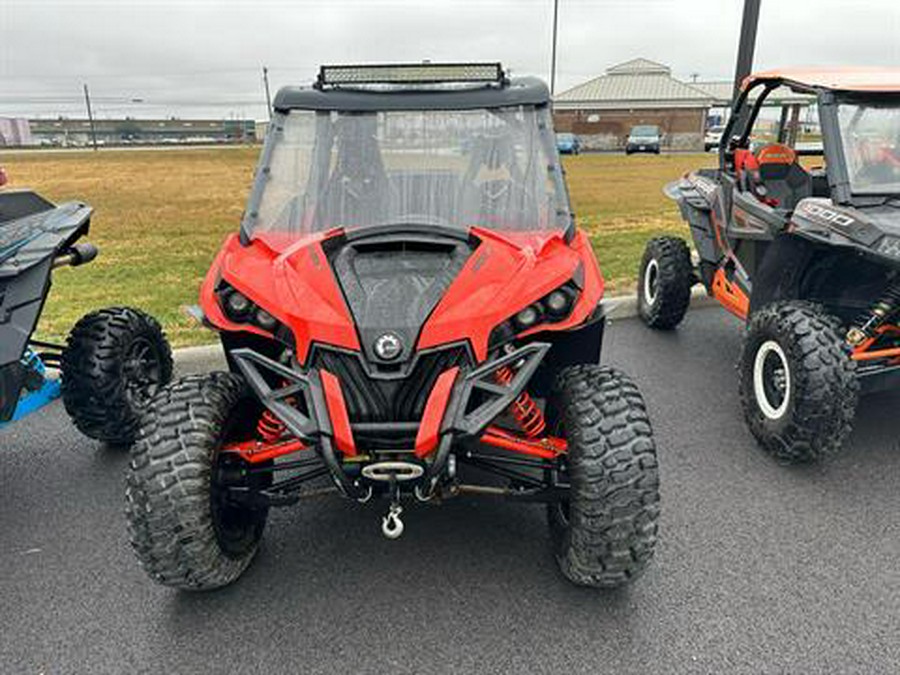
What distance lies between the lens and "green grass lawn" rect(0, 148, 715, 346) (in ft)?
22.8

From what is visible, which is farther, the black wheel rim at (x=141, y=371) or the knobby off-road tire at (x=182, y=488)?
the black wheel rim at (x=141, y=371)

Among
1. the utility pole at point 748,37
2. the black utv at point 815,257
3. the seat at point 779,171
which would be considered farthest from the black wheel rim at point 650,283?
the utility pole at point 748,37

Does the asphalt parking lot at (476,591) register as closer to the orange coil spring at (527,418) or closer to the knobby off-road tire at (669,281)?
the orange coil spring at (527,418)

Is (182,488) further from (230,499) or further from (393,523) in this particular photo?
(393,523)

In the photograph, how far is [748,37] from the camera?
Result: 7219mm

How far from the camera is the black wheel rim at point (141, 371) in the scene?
13.5 ft

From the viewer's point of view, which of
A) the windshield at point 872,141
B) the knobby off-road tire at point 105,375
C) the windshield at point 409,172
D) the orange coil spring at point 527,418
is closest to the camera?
the orange coil spring at point 527,418

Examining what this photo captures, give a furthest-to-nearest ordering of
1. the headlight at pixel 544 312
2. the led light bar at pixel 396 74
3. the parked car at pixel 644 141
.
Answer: the parked car at pixel 644 141 → the led light bar at pixel 396 74 → the headlight at pixel 544 312

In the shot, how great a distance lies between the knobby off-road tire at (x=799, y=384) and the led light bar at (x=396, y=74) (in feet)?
6.84

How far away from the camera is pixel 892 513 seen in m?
3.45

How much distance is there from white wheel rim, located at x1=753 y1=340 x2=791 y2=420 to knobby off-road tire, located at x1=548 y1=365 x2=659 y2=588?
5.59 ft

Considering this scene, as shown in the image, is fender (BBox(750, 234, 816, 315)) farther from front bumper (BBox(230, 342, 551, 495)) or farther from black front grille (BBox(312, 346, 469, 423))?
black front grille (BBox(312, 346, 469, 423))

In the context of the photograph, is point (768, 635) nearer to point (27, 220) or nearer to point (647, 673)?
point (647, 673)

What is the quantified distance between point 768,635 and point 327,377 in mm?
1880
